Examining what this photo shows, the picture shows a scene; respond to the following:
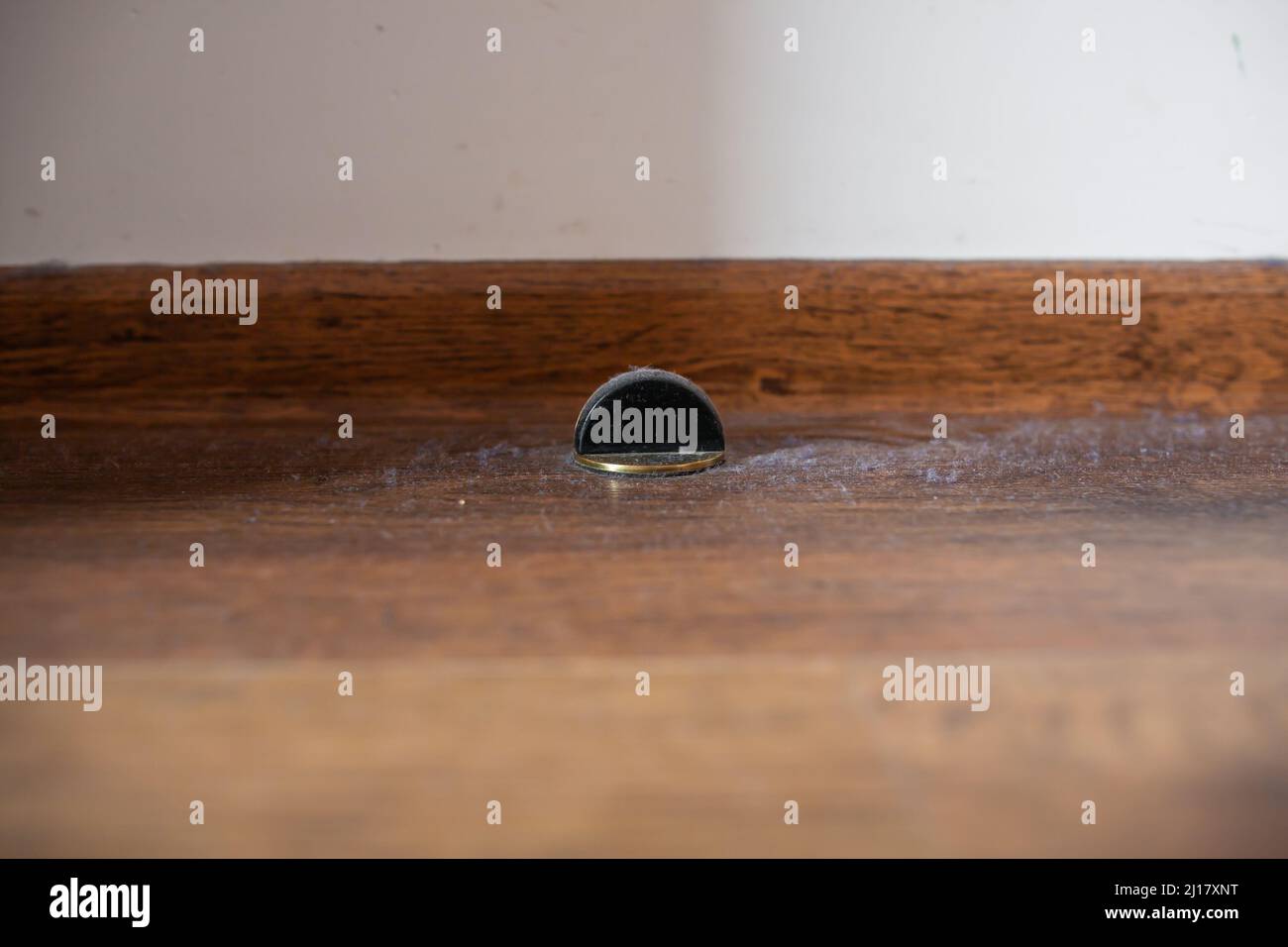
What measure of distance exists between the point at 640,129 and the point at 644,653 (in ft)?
2.19

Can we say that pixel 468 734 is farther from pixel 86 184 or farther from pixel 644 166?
pixel 86 184

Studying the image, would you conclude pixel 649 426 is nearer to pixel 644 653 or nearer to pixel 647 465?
pixel 647 465

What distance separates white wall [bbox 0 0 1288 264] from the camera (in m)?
0.89

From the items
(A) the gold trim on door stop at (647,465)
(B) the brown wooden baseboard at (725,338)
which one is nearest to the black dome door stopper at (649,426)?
(A) the gold trim on door stop at (647,465)

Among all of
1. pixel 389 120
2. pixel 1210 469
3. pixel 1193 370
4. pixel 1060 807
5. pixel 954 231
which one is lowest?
pixel 1060 807

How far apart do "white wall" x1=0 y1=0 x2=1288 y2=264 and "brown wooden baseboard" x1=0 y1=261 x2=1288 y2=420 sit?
0.18 feet

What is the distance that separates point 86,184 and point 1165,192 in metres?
1.07

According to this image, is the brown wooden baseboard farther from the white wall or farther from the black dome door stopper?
the black dome door stopper

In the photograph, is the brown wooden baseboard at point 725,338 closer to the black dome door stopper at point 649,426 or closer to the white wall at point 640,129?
the white wall at point 640,129

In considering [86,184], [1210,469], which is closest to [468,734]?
[1210,469]

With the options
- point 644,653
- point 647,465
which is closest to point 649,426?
point 647,465

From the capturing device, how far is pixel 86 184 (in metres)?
0.91

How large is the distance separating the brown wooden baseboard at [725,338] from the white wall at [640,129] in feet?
0.18

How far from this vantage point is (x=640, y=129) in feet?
2.98
